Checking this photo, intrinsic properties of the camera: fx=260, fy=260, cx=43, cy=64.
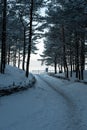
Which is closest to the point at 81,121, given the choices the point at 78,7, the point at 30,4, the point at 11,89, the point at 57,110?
the point at 57,110

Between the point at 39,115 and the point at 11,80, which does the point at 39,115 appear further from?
the point at 11,80

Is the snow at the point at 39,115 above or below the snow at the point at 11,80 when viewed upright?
below

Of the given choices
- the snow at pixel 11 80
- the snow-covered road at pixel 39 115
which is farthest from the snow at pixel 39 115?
the snow at pixel 11 80

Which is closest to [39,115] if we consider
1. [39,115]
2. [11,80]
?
[39,115]

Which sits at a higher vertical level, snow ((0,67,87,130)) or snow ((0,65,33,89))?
snow ((0,65,33,89))

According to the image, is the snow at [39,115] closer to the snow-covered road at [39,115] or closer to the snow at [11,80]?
the snow-covered road at [39,115]

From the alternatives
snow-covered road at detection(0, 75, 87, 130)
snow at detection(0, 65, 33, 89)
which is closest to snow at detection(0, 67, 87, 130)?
snow-covered road at detection(0, 75, 87, 130)

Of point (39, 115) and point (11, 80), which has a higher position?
point (11, 80)

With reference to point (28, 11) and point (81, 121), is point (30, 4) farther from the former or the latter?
point (81, 121)

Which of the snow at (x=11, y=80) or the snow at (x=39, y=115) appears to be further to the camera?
the snow at (x=11, y=80)

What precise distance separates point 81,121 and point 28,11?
74.6 ft

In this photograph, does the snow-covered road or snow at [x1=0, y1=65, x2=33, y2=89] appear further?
snow at [x1=0, y1=65, x2=33, y2=89]

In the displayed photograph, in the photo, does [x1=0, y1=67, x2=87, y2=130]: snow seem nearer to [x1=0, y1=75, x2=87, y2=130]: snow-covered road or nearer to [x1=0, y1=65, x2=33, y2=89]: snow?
[x1=0, y1=75, x2=87, y2=130]: snow-covered road

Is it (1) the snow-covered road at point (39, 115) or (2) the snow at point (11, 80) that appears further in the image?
(2) the snow at point (11, 80)
